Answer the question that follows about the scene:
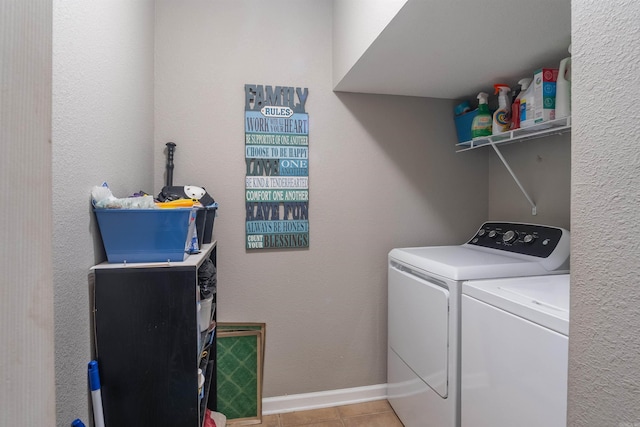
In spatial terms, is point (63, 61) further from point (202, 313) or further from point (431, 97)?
point (431, 97)

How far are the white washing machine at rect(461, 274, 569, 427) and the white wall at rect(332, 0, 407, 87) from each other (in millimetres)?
1182

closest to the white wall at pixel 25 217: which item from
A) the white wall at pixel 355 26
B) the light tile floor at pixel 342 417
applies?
the white wall at pixel 355 26

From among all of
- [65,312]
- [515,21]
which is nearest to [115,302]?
[65,312]

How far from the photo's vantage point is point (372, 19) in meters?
1.38

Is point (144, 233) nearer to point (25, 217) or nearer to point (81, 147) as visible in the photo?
point (81, 147)

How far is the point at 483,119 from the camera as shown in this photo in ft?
6.15

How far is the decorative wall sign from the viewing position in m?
1.90

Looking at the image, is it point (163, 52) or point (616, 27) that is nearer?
point (616, 27)

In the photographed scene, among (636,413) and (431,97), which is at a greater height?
(431,97)

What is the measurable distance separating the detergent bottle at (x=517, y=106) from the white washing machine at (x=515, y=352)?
2.78 feet

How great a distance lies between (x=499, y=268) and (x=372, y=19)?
1.29 meters

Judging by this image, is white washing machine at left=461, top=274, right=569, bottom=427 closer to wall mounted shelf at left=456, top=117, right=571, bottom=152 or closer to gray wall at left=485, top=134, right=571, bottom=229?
gray wall at left=485, top=134, right=571, bottom=229

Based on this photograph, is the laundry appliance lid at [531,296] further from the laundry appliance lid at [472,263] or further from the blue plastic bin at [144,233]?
the blue plastic bin at [144,233]

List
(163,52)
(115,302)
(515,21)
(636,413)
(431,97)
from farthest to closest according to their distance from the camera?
(431,97) → (163,52) → (515,21) → (115,302) → (636,413)
